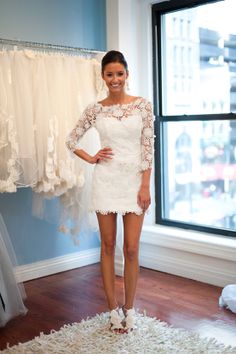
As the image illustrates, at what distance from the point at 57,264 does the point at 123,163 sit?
1.44m

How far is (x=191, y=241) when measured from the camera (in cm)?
341

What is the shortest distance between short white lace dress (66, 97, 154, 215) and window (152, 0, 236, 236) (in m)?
1.06

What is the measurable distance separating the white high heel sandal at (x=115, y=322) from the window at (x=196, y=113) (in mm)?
1191

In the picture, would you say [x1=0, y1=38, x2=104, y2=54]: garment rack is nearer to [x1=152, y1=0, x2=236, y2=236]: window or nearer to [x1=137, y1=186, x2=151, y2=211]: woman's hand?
[x1=152, y1=0, x2=236, y2=236]: window

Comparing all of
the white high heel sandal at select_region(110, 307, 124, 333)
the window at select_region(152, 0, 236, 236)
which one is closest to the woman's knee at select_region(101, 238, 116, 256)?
the white high heel sandal at select_region(110, 307, 124, 333)

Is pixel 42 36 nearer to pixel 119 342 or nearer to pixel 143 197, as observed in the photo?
pixel 143 197

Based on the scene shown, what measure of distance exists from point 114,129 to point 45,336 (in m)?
1.13

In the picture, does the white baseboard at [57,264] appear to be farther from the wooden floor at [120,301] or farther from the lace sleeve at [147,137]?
the lace sleeve at [147,137]

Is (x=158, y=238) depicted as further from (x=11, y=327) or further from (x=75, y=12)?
(x=75, y=12)

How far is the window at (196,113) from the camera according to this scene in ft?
11.2

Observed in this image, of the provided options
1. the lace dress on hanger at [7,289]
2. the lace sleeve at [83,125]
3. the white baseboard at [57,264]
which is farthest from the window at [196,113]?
the lace dress on hanger at [7,289]

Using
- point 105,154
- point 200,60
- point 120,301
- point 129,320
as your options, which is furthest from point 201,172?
point 129,320

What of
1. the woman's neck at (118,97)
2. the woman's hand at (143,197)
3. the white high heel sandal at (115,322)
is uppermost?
the woman's neck at (118,97)

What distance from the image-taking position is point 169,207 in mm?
3836
